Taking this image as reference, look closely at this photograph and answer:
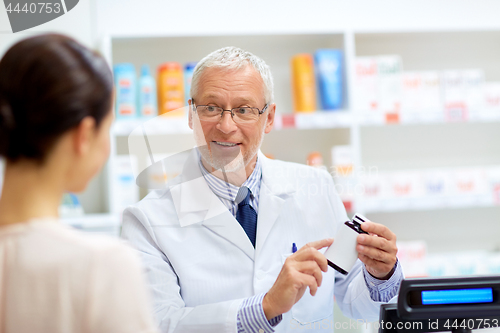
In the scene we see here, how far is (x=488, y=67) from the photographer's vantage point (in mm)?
2623

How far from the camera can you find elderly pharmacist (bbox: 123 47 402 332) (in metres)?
1.19

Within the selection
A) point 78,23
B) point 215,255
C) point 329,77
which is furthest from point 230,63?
point 78,23

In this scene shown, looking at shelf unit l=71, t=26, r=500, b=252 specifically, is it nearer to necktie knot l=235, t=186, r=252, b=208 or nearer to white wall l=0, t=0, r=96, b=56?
white wall l=0, t=0, r=96, b=56

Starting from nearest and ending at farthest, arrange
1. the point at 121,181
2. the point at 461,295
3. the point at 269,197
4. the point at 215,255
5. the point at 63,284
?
the point at 63,284
the point at 461,295
the point at 215,255
the point at 269,197
the point at 121,181

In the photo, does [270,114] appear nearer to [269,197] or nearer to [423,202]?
[269,197]

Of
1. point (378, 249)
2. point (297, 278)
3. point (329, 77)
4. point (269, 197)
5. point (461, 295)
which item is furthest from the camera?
point (329, 77)

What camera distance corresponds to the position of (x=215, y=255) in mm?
1287

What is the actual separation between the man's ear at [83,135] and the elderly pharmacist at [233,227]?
0.68m

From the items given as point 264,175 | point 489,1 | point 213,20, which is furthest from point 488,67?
point 264,175

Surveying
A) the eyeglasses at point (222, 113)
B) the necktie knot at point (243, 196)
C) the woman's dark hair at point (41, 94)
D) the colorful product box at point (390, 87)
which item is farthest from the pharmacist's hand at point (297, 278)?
the colorful product box at point (390, 87)

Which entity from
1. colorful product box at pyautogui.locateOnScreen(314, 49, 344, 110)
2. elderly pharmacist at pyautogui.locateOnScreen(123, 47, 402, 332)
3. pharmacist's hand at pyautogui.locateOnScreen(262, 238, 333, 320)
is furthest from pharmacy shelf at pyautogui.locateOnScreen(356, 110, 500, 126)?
pharmacist's hand at pyautogui.locateOnScreen(262, 238, 333, 320)

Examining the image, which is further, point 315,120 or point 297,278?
point 315,120

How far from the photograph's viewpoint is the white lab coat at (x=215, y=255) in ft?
3.87

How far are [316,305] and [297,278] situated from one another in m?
0.39
